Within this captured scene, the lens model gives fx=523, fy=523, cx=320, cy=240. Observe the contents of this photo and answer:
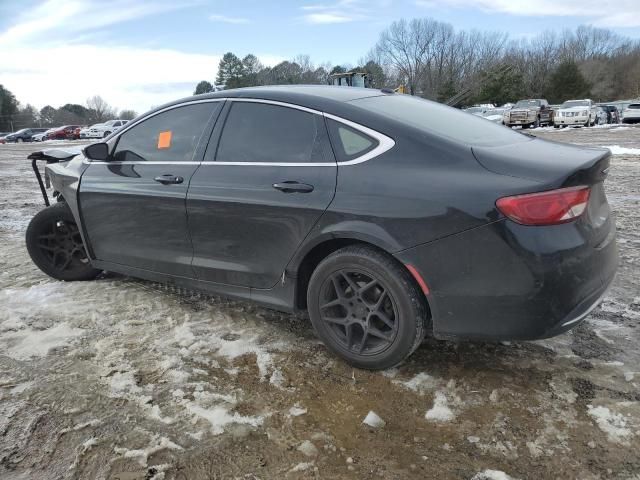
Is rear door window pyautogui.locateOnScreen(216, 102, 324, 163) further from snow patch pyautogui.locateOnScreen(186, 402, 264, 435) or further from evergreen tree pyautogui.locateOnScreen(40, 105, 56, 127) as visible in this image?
evergreen tree pyautogui.locateOnScreen(40, 105, 56, 127)

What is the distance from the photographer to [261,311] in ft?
12.9

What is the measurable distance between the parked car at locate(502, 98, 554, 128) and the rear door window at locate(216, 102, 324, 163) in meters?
30.8

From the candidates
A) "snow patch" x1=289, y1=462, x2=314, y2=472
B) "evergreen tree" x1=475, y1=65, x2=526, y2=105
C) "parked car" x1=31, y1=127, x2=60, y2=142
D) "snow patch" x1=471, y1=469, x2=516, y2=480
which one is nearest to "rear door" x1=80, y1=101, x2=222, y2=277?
"snow patch" x1=289, y1=462, x2=314, y2=472

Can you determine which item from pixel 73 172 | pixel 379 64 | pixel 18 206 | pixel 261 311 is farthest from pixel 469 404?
pixel 379 64

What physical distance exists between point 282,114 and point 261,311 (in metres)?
1.49

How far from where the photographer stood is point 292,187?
3.05 meters

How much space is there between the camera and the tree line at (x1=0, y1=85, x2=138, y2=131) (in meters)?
70.2

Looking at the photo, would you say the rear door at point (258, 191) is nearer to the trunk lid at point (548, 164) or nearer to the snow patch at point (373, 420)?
the trunk lid at point (548, 164)

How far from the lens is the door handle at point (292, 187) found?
301 centimetres

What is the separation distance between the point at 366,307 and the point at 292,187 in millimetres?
813

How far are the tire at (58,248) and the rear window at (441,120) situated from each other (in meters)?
2.93

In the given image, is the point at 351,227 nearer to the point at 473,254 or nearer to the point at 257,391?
the point at 473,254

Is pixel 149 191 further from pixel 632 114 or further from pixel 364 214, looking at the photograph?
pixel 632 114

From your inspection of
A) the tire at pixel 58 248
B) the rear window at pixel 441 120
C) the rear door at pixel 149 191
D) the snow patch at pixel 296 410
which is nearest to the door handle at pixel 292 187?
the rear window at pixel 441 120
